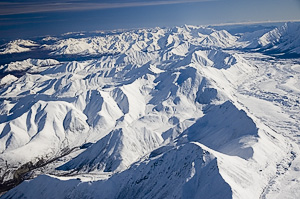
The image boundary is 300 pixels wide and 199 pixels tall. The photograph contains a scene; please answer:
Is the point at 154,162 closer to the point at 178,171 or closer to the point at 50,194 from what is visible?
the point at 178,171

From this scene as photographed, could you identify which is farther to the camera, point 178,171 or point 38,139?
point 38,139

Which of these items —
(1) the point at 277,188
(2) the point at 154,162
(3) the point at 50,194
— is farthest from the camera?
(3) the point at 50,194

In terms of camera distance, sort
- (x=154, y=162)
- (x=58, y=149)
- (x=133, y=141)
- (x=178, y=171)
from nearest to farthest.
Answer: (x=178, y=171)
(x=154, y=162)
(x=133, y=141)
(x=58, y=149)

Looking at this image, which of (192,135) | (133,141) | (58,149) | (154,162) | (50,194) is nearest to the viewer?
(154,162)

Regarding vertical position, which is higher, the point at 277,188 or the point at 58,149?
the point at 277,188

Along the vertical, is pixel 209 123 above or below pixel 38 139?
above

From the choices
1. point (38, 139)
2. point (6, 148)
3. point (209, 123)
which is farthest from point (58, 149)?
point (209, 123)

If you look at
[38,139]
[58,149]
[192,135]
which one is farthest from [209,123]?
[38,139]

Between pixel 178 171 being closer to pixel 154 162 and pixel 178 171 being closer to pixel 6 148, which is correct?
pixel 154 162

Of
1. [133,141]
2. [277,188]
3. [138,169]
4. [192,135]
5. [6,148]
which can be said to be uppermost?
[277,188]

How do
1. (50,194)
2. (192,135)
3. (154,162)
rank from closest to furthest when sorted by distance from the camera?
(154,162) < (50,194) < (192,135)
